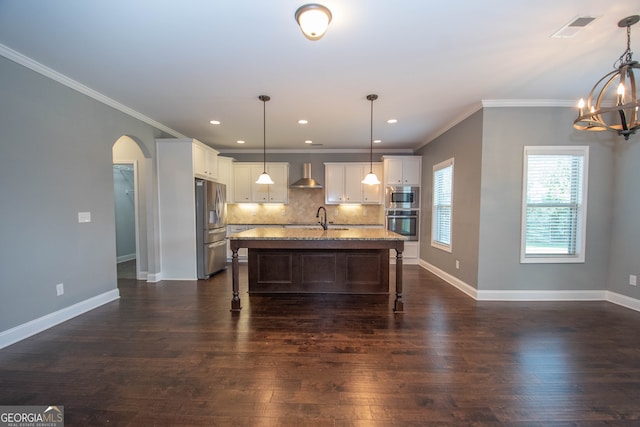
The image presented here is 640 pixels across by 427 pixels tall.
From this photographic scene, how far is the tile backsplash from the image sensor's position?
21.2 feet

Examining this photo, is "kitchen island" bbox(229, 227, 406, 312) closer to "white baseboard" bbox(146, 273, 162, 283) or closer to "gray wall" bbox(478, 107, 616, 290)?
"gray wall" bbox(478, 107, 616, 290)

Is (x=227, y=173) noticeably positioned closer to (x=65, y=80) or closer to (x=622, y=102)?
(x=65, y=80)

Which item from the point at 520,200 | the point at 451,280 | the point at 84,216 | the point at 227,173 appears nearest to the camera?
the point at 84,216

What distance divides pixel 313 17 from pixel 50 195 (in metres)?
3.25

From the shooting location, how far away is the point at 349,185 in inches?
244

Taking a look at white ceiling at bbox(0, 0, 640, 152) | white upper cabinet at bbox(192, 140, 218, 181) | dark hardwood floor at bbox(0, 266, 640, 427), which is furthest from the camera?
white upper cabinet at bbox(192, 140, 218, 181)

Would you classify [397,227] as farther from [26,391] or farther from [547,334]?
[26,391]

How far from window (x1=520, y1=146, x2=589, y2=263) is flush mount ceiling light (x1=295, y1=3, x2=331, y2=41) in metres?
3.32

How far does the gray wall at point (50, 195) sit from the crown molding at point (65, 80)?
6 centimetres

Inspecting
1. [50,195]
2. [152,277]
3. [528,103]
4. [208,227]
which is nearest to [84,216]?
[50,195]

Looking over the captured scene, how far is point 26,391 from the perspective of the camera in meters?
1.82

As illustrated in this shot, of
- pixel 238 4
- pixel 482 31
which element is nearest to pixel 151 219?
pixel 238 4

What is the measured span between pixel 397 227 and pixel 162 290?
4.75 meters

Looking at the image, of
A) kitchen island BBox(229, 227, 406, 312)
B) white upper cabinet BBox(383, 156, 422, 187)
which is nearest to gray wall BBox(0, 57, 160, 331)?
kitchen island BBox(229, 227, 406, 312)
